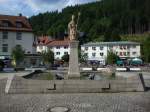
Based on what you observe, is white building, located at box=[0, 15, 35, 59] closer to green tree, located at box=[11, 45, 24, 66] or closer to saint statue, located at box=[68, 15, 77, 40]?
green tree, located at box=[11, 45, 24, 66]

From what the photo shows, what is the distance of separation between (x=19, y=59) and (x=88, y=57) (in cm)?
5679

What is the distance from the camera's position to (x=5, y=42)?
78062mm

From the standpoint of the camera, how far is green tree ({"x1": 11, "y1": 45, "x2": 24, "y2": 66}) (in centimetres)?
7395

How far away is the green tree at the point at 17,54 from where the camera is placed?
7395cm

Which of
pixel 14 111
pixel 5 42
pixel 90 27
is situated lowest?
pixel 14 111

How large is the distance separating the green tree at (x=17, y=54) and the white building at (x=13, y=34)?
6.62 ft

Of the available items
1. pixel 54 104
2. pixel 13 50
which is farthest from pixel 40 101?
pixel 13 50

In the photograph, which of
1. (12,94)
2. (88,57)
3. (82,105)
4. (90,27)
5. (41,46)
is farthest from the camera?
(90,27)

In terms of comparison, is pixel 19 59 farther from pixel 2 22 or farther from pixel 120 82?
pixel 120 82

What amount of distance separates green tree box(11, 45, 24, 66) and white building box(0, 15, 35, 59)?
79.5 inches

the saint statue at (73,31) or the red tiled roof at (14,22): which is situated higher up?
the red tiled roof at (14,22)

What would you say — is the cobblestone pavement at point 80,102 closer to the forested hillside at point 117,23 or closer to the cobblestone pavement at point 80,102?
the cobblestone pavement at point 80,102

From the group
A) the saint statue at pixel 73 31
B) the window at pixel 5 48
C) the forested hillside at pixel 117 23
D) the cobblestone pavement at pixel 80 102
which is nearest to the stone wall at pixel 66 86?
the cobblestone pavement at pixel 80 102

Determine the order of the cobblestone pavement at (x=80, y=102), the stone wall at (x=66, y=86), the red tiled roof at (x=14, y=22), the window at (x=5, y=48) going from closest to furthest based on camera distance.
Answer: the cobblestone pavement at (x=80, y=102) → the stone wall at (x=66, y=86) → the window at (x=5, y=48) → the red tiled roof at (x=14, y=22)
